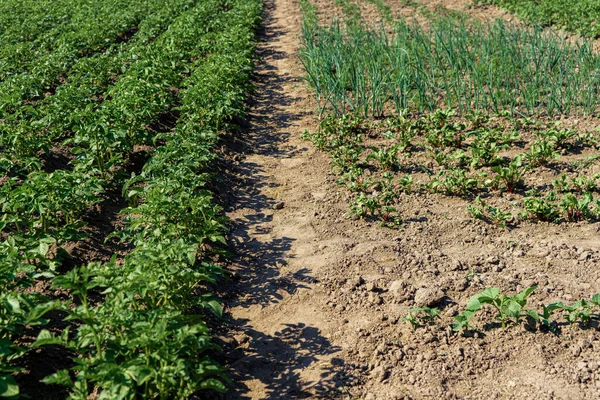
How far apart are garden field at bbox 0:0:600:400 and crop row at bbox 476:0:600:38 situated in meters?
3.48

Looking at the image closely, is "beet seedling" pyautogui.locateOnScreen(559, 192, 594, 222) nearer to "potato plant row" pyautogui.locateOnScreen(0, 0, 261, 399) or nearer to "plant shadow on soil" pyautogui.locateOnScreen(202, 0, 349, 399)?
"plant shadow on soil" pyautogui.locateOnScreen(202, 0, 349, 399)

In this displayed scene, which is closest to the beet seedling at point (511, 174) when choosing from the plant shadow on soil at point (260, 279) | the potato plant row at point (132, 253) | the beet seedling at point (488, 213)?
the beet seedling at point (488, 213)

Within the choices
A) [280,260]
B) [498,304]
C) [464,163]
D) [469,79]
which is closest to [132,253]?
[280,260]

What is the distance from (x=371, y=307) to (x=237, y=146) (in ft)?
11.0

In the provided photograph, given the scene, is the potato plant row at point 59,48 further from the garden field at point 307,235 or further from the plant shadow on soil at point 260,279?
the plant shadow on soil at point 260,279

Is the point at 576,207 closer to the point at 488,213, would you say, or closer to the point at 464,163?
the point at 488,213

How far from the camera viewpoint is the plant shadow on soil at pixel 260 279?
140 inches

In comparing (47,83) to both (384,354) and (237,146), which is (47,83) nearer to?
(237,146)

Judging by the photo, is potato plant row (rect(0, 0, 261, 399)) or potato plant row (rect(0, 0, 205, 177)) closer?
potato plant row (rect(0, 0, 261, 399))

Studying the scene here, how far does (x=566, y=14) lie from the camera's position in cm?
1127

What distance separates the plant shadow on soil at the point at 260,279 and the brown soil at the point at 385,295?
11mm

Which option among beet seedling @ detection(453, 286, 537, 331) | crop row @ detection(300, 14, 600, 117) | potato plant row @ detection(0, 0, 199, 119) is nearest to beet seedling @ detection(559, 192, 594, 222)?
beet seedling @ detection(453, 286, 537, 331)

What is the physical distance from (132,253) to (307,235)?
1650mm

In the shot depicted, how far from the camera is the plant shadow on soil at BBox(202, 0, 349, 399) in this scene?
11.7 ft
